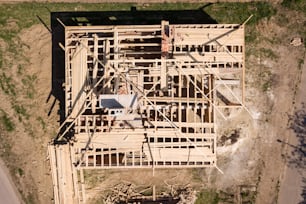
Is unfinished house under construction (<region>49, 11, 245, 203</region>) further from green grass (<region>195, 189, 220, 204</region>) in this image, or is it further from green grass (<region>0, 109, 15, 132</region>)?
green grass (<region>0, 109, 15, 132</region>)

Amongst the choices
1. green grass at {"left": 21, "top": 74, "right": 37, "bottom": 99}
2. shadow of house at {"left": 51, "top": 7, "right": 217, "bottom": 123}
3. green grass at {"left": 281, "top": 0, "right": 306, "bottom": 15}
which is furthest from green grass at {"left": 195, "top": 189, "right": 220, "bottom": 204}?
green grass at {"left": 281, "top": 0, "right": 306, "bottom": 15}

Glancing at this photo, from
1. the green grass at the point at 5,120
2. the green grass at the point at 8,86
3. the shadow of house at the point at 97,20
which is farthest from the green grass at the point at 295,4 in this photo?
the green grass at the point at 5,120

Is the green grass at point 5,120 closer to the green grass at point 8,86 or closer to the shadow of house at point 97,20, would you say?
the green grass at point 8,86

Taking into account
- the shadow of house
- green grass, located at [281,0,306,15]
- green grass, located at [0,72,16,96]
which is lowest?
green grass, located at [0,72,16,96]

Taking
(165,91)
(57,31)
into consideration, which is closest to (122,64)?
(165,91)

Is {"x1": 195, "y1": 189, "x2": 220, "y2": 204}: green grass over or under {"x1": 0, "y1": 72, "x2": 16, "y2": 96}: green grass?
under

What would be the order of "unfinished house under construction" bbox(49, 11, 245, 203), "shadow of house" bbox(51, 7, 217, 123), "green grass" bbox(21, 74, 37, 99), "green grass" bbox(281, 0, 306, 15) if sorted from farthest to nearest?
1. "green grass" bbox(21, 74, 37, 99)
2. "shadow of house" bbox(51, 7, 217, 123)
3. "green grass" bbox(281, 0, 306, 15)
4. "unfinished house under construction" bbox(49, 11, 245, 203)
